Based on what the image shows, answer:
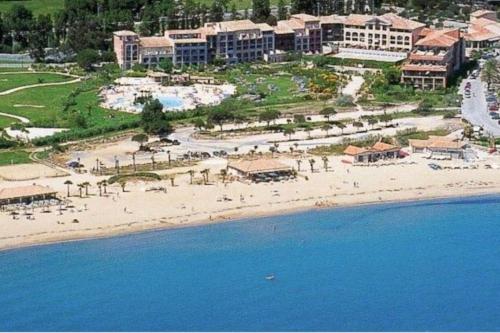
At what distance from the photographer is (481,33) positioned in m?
67.1

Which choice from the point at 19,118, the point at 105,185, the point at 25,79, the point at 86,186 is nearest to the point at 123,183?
the point at 105,185

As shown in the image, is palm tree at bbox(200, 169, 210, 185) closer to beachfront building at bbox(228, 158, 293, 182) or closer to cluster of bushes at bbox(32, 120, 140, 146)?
beachfront building at bbox(228, 158, 293, 182)

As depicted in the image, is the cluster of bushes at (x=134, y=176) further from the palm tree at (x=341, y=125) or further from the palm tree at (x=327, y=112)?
the palm tree at (x=327, y=112)

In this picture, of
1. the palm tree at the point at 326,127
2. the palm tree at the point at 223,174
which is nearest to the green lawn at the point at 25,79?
the palm tree at the point at 326,127

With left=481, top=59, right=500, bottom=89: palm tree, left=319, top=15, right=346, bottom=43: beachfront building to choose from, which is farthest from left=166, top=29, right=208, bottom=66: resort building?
left=481, top=59, right=500, bottom=89: palm tree

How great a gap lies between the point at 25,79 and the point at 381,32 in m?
Answer: 20.1

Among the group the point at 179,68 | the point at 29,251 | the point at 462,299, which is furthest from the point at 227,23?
the point at 462,299

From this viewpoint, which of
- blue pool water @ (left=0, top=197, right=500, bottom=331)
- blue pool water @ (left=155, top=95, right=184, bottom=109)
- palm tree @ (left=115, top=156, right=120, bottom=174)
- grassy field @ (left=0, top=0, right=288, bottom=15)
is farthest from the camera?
grassy field @ (left=0, top=0, right=288, bottom=15)

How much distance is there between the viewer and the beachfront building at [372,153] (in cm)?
4300

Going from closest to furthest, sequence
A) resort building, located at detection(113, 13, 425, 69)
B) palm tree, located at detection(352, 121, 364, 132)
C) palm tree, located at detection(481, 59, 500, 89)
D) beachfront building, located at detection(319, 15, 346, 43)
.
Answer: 1. palm tree, located at detection(352, 121, 364, 132)
2. palm tree, located at detection(481, 59, 500, 89)
3. resort building, located at detection(113, 13, 425, 69)
4. beachfront building, located at detection(319, 15, 346, 43)

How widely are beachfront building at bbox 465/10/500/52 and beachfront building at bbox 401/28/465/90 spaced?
19.9 feet

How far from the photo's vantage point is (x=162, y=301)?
2956 cm

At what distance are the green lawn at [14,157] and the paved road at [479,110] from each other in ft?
60.0

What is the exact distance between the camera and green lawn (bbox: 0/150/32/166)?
141 ft
